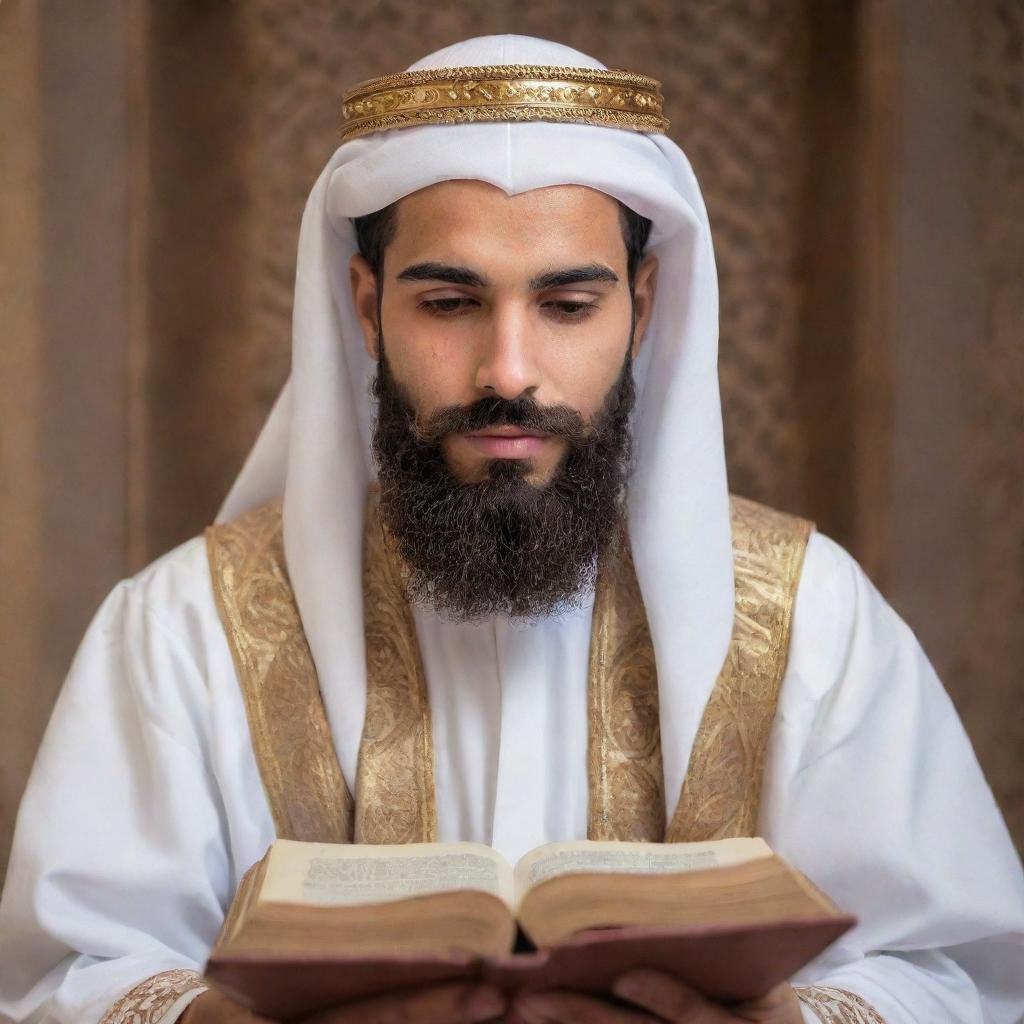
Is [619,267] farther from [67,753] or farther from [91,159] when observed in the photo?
[91,159]

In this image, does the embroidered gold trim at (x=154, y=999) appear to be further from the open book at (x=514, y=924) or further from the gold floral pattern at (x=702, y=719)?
the gold floral pattern at (x=702, y=719)

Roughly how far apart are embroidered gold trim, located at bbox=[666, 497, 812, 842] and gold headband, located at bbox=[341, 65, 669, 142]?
79 cm

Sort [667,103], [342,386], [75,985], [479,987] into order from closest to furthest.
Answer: [479,987]
[75,985]
[342,386]
[667,103]

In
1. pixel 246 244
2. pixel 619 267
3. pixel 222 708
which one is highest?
pixel 246 244

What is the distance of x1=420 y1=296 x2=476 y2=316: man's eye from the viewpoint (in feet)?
6.94

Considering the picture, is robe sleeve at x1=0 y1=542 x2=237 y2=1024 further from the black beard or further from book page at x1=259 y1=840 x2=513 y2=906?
the black beard

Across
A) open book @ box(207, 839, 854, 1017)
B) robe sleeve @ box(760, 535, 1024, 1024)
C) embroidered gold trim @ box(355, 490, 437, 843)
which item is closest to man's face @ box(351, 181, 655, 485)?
embroidered gold trim @ box(355, 490, 437, 843)

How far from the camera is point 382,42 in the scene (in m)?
3.50

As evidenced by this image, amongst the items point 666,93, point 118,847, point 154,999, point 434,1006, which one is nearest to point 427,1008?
point 434,1006

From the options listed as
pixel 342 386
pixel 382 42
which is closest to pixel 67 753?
pixel 342 386

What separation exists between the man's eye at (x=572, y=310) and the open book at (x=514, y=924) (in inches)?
33.3

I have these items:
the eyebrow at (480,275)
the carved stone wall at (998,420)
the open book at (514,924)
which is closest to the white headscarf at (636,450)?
the eyebrow at (480,275)

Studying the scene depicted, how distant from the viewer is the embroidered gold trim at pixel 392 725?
2148 mm

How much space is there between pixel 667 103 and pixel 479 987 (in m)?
2.61
